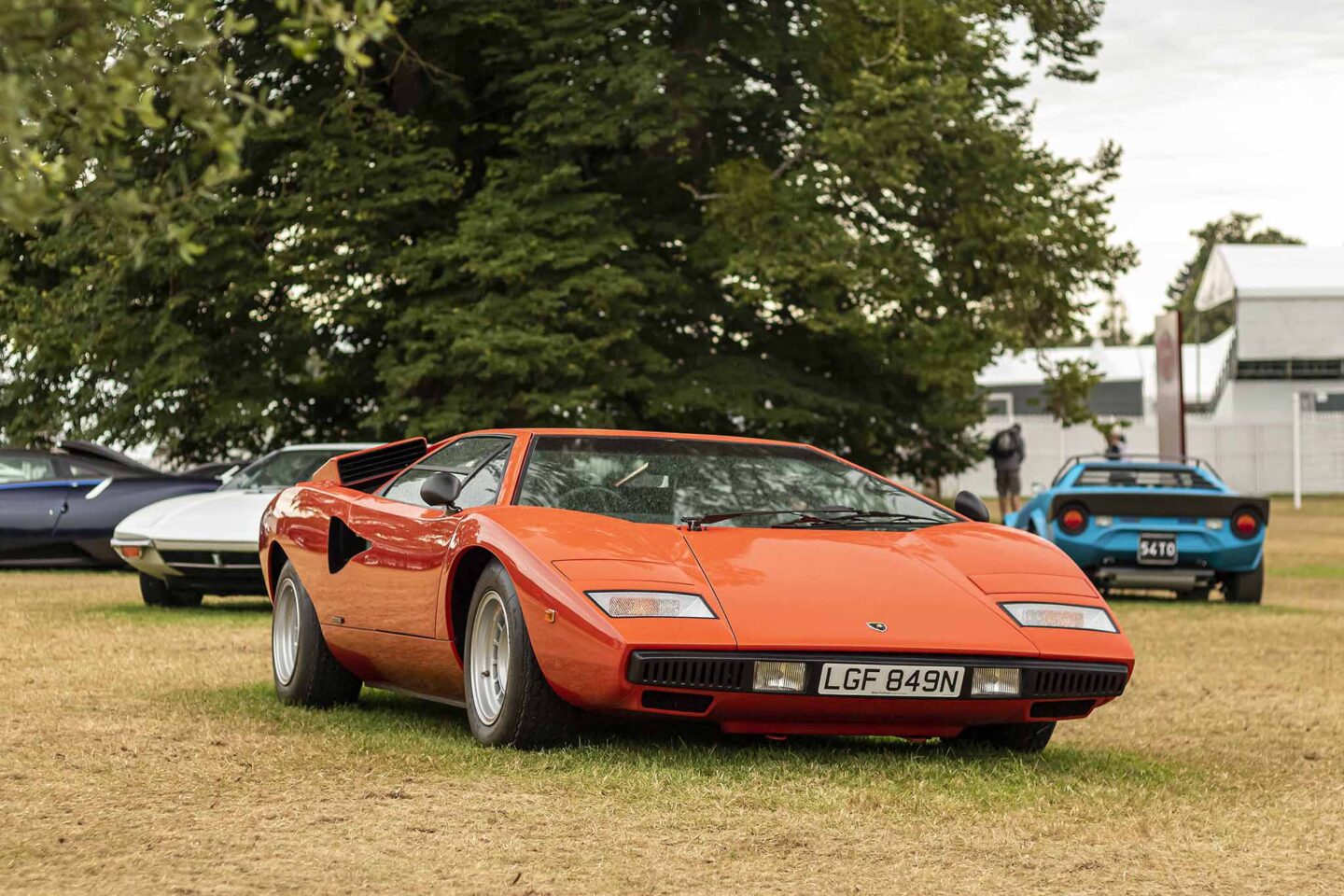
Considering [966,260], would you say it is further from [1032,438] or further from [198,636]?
[1032,438]

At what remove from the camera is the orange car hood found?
21.6 ft

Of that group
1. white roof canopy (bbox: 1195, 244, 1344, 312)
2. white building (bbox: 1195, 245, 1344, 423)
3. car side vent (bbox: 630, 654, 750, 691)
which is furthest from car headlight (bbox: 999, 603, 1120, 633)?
white roof canopy (bbox: 1195, 244, 1344, 312)

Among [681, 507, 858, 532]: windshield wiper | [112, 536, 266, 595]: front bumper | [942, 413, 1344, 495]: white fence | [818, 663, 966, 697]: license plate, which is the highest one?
[681, 507, 858, 532]: windshield wiper

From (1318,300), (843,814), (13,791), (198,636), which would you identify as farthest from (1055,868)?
(1318,300)

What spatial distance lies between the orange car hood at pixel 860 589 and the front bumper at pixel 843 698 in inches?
2.2

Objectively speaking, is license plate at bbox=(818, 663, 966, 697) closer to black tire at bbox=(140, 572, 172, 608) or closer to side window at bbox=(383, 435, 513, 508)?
side window at bbox=(383, 435, 513, 508)

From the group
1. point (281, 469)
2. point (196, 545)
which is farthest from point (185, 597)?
point (281, 469)

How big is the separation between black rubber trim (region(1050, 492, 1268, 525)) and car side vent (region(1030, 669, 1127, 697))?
36.2 ft

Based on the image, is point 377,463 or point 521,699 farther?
point 377,463

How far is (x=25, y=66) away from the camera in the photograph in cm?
511

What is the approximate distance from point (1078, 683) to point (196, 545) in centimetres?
917

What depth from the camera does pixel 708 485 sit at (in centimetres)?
772

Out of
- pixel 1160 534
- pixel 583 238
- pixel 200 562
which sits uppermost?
pixel 583 238

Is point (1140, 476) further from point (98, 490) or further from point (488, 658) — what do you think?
point (488, 658)
